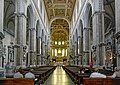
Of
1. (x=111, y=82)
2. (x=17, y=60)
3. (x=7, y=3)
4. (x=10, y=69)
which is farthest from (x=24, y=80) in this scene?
(x=7, y=3)

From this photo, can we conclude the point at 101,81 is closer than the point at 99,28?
Yes

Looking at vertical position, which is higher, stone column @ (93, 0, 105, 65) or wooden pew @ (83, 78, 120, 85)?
stone column @ (93, 0, 105, 65)

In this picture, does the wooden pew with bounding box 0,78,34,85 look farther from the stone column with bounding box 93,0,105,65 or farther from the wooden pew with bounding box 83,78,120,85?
the stone column with bounding box 93,0,105,65

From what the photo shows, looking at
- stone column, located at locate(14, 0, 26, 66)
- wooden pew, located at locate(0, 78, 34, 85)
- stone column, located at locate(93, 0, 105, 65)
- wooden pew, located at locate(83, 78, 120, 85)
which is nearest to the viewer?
wooden pew, located at locate(83, 78, 120, 85)

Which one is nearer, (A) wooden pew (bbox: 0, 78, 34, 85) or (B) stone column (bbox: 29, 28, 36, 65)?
(A) wooden pew (bbox: 0, 78, 34, 85)

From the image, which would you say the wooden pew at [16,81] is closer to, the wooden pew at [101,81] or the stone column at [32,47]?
the wooden pew at [101,81]

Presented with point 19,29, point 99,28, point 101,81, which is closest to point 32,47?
point 19,29

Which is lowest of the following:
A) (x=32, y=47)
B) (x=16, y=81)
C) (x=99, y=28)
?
(x=16, y=81)

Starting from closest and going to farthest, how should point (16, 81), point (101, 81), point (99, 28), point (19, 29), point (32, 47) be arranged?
point (101, 81)
point (16, 81)
point (99, 28)
point (19, 29)
point (32, 47)

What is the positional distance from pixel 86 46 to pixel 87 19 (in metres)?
3.72

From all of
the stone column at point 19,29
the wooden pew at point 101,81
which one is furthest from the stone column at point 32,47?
the wooden pew at point 101,81

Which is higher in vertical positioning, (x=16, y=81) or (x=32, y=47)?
(x=32, y=47)

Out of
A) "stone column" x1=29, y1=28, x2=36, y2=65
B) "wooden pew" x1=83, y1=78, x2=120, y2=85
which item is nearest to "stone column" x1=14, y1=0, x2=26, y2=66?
"stone column" x1=29, y1=28, x2=36, y2=65

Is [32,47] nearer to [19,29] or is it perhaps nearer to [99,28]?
[19,29]
